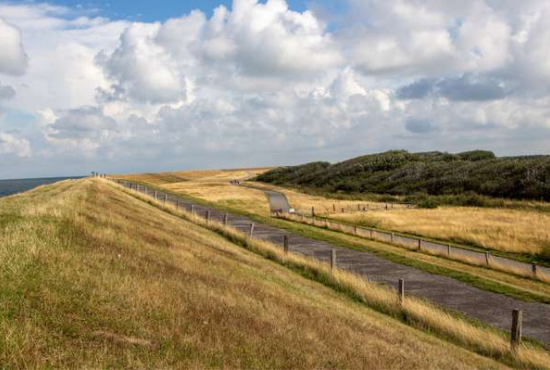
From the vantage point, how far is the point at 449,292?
741 inches

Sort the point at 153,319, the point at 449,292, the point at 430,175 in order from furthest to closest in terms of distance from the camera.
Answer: the point at 430,175 < the point at 449,292 < the point at 153,319

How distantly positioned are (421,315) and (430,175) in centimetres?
9375

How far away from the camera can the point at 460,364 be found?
9375mm

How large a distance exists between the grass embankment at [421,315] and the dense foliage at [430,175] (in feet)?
192

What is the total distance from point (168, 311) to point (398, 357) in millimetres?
4244

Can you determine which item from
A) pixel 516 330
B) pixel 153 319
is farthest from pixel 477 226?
pixel 153 319

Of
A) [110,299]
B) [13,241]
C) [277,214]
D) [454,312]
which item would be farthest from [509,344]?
[277,214]

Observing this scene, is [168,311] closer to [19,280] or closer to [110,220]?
[19,280]

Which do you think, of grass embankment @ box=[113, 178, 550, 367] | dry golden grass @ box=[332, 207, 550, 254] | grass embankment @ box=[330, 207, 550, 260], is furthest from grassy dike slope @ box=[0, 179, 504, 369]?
dry golden grass @ box=[332, 207, 550, 254]

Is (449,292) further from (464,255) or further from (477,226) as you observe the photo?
(477,226)

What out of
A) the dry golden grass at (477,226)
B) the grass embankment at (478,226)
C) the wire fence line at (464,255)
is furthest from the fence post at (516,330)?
the dry golden grass at (477,226)

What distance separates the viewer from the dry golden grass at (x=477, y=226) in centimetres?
3306

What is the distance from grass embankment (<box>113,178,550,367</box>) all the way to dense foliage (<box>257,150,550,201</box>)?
192 ft

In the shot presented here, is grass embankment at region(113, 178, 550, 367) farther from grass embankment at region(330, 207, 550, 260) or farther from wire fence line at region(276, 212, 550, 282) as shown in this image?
grass embankment at region(330, 207, 550, 260)
